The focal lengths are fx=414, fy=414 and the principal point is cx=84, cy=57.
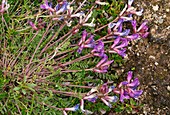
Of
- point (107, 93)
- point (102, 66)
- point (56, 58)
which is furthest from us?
point (56, 58)

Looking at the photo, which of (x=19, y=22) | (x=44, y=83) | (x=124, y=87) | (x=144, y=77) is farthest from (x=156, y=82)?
(x=19, y=22)

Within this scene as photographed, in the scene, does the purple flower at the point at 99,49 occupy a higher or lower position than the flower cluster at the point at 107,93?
higher

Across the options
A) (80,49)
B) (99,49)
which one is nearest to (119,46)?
(99,49)

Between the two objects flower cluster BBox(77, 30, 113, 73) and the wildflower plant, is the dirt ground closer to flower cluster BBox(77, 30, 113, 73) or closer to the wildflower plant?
the wildflower plant

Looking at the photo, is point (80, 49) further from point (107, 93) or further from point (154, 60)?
point (154, 60)

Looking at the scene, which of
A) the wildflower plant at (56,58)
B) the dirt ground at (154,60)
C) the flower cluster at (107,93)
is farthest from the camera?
the dirt ground at (154,60)

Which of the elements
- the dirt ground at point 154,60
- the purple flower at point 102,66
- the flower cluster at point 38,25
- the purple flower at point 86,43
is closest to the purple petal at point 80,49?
the purple flower at point 86,43

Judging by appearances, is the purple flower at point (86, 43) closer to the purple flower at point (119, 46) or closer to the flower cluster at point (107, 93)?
the purple flower at point (119, 46)
